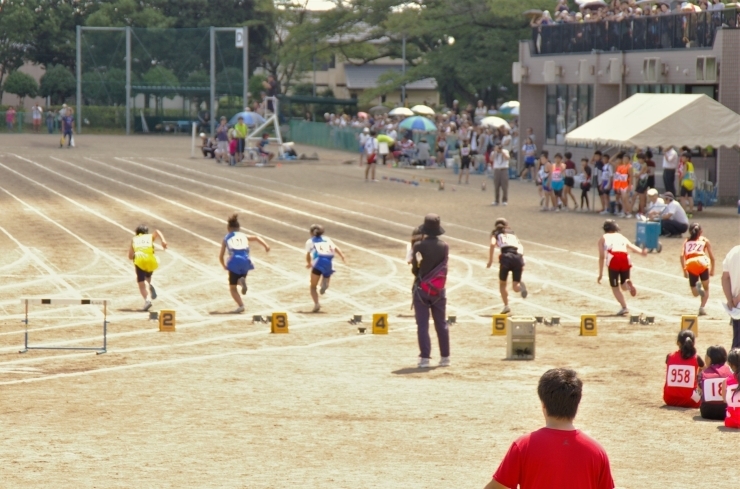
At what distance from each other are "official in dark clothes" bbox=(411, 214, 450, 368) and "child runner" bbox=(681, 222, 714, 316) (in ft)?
16.9

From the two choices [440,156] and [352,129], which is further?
[352,129]

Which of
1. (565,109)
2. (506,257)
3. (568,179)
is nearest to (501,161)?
(568,179)

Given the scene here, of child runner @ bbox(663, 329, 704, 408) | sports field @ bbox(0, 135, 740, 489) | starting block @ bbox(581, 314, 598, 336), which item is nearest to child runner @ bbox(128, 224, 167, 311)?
sports field @ bbox(0, 135, 740, 489)

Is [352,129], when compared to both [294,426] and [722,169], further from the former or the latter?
[294,426]

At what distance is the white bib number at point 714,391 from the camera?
1189 cm

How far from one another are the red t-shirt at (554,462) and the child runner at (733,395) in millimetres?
6355

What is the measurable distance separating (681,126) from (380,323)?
1683cm

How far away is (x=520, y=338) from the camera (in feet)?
50.1

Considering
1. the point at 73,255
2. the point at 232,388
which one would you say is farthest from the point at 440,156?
the point at 232,388

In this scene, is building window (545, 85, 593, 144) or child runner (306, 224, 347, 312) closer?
child runner (306, 224, 347, 312)

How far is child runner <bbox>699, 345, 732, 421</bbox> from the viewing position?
11898mm

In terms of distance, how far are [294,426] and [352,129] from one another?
49556 mm

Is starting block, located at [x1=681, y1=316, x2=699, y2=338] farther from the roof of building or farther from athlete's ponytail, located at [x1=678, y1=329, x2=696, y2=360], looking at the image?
the roof of building

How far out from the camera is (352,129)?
60500mm
